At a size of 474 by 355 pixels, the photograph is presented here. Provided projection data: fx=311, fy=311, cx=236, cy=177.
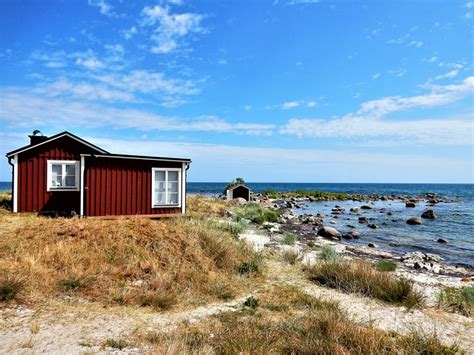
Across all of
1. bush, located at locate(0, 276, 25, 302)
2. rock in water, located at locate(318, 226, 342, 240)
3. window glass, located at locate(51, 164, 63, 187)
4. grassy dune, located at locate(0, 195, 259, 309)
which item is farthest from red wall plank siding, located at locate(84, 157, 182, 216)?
rock in water, located at locate(318, 226, 342, 240)

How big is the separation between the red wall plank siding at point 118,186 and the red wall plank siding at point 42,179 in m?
2.31

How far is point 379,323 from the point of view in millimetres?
5875

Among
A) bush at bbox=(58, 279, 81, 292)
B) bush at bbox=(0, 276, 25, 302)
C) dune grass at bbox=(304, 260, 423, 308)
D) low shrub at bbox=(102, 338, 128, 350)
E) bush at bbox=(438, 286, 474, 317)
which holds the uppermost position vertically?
bush at bbox=(0, 276, 25, 302)

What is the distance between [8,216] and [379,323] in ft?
46.1

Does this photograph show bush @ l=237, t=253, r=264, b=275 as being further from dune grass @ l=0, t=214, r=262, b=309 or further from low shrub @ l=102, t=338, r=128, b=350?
low shrub @ l=102, t=338, r=128, b=350

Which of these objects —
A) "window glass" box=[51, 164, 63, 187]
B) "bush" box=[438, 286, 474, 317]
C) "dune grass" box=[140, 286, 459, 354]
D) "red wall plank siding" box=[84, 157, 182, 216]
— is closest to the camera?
"dune grass" box=[140, 286, 459, 354]

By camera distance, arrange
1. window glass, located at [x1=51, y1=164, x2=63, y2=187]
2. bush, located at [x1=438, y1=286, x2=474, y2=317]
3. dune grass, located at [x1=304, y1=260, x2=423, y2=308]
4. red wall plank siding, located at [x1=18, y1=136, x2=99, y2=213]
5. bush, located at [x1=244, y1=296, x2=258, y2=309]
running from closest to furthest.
Result: bush, located at [x1=244, y1=296, x2=258, y2=309], bush, located at [x1=438, y1=286, x2=474, y2=317], dune grass, located at [x1=304, y1=260, x2=423, y2=308], red wall plank siding, located at [x1=18, y1=136, x2=99, y2=213], window glass, located at [x1=51, y1=164, x2=63, y2=187]

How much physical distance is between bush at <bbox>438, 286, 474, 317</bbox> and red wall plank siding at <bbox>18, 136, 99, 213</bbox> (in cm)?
1442

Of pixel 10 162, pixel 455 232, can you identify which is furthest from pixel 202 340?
pixel 455 232

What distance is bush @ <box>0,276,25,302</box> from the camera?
5809 mm

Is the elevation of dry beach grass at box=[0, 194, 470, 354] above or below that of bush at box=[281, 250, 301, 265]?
above

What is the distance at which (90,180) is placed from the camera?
1298cm

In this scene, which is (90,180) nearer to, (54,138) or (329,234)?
(54,138)

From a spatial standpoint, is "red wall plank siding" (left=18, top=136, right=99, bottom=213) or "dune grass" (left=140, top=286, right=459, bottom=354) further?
"red wall plank siding" (left=18, top=136, right=99, bottom=213)
